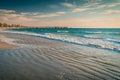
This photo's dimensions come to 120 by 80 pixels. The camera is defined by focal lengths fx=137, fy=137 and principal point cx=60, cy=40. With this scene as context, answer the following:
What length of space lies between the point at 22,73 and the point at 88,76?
267cm

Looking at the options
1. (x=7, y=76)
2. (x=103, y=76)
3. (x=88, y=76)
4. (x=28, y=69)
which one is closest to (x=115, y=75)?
(x=103, y=76)

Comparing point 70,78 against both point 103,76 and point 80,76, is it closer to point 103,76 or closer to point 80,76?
point 80,76

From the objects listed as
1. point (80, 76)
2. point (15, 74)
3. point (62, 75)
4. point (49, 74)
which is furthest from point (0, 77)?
point (80, 76)

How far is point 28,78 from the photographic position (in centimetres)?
506

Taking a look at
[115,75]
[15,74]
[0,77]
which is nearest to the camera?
[0,77]

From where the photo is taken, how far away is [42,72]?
5.85 m

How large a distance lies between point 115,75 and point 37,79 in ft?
10.7

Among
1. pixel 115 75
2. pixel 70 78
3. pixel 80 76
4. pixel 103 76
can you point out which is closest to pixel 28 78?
pixel 70 78

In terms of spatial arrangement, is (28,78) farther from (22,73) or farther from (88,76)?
(88,76)

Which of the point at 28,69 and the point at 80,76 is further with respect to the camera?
the point at 28,69

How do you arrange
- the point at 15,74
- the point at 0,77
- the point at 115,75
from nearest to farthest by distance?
the point at 0,77 → the point at 15,74 → the point at 115,75

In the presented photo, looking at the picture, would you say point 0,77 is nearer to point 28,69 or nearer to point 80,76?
point 28,69

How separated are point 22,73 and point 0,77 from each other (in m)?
0.87

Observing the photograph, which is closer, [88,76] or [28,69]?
[88,76]
